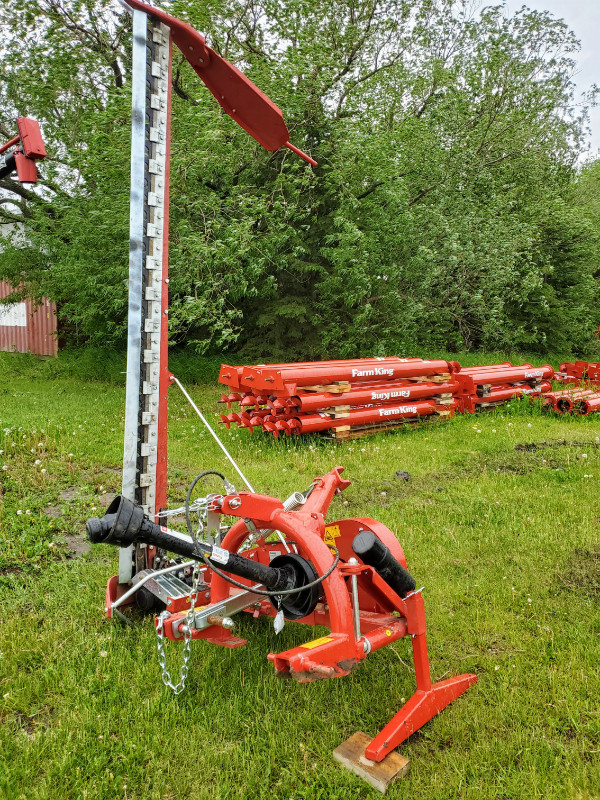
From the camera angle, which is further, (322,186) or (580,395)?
(322,186)

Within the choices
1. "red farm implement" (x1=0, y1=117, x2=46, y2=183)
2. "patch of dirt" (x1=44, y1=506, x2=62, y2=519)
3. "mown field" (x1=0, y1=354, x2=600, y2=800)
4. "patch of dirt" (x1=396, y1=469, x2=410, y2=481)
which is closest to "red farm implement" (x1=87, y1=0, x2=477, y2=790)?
"mown field" (x1=0, y1=354, x2=600, y2=800)

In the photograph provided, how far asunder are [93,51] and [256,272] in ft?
29.0

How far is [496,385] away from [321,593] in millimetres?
9110

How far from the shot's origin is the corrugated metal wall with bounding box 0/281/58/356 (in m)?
19.8

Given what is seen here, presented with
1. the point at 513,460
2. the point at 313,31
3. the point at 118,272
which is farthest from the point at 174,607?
the point at 313,31

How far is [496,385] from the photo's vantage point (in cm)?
1117

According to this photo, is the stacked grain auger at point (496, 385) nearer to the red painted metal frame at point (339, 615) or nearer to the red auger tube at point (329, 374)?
the red auger tube at point (329, 374)

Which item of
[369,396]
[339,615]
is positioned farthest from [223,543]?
[369,396]

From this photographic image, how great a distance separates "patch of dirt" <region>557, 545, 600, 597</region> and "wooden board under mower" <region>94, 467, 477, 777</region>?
1.40 metres

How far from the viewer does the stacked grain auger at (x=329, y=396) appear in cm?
794

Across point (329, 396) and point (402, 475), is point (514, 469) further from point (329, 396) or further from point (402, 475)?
point (329, 396)

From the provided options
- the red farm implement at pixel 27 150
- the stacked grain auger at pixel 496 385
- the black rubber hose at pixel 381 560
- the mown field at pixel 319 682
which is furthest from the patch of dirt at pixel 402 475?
the red farm implement at pixel 27 150

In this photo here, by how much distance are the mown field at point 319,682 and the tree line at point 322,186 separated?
18.0 ft

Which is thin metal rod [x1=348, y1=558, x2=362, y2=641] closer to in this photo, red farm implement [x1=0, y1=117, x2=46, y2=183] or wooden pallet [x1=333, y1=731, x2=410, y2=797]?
wooden pallet [x1=333, y1=731, x2=410, y2=797]
